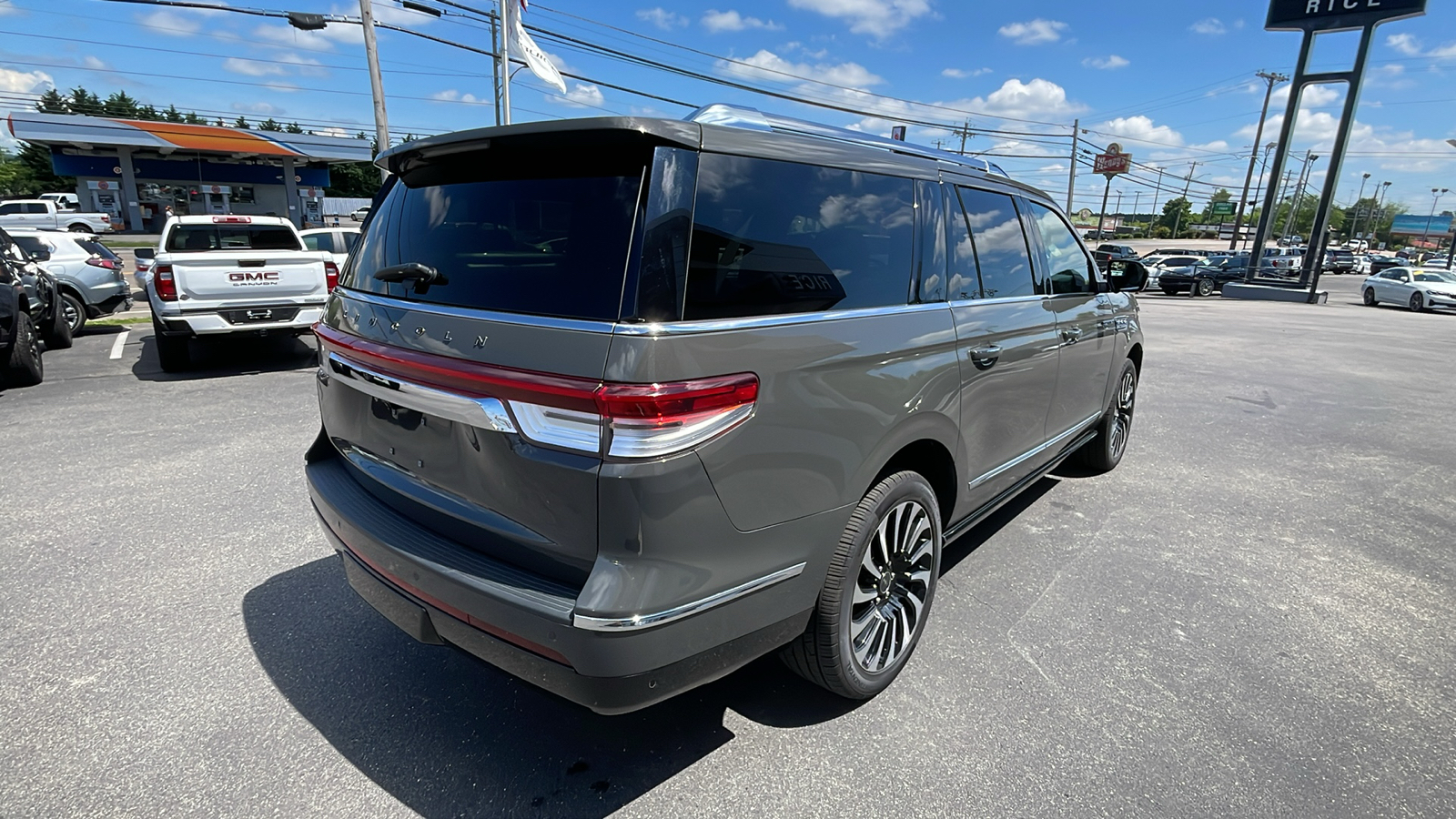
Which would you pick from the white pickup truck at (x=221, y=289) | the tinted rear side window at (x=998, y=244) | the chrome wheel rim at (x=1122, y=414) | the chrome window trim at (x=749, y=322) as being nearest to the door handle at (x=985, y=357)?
the tinted rear side window at (x=998, y=244)

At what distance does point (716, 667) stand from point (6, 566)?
146 inches

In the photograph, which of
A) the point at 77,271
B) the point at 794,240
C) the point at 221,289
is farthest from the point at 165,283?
the point at 794,240

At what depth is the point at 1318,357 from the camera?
1176 centimetres

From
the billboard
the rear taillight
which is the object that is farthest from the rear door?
the billboard

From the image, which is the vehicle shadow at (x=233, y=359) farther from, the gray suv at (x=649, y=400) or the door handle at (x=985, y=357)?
the door handle at (x=985, y=357)

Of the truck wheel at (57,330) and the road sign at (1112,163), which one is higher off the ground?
the road sign at (1112,163)

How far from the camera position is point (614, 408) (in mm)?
1743

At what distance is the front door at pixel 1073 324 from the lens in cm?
385

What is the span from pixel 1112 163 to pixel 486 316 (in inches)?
2722

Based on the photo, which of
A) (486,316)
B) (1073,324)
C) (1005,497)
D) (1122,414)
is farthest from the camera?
(1122,414)

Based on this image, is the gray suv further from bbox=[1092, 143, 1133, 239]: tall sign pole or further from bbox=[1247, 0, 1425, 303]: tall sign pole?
bbox=[1092, 143, 1133, 239]: tall sign pole

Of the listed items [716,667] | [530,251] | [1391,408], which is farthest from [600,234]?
[1391,408]

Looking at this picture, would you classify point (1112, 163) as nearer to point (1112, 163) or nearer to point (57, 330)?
point (1112, 163)

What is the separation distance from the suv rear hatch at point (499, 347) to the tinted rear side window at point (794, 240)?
8.1 inches
